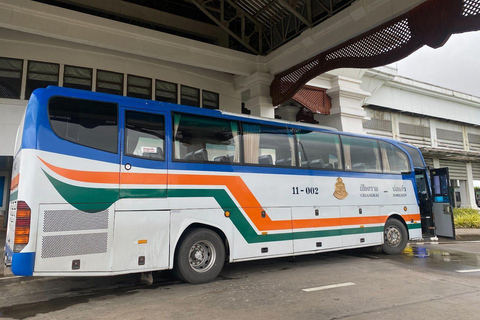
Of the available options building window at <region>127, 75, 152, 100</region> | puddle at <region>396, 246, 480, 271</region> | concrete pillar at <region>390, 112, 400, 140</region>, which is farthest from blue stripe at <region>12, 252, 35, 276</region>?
concrete pillar at <region>390, 112, 400, 140</region>

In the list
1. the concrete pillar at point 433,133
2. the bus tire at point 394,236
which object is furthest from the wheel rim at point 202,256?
the concrete pillar at point 433,133

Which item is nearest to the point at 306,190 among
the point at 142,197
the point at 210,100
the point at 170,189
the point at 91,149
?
the point at 170,189

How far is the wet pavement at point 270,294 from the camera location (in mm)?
4562

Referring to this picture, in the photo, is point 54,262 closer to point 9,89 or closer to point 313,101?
point 9,89

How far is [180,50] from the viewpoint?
10781 mm

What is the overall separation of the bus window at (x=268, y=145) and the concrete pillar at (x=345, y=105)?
6743mm

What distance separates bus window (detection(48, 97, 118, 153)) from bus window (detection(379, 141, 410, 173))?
7.33 m

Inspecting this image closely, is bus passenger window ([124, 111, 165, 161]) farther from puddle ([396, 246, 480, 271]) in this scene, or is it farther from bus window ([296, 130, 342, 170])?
puddle ([396, 246, 480, 271])

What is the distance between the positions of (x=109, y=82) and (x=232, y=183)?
7167mm

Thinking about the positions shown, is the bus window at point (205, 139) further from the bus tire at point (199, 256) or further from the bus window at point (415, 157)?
the bus window at point (415, 157)

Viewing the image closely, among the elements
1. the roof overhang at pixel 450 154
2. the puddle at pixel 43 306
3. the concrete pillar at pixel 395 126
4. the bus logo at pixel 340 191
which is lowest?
the puddle at pixel 43 306

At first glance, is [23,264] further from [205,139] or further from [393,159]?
[393,159]

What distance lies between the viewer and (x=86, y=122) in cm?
537

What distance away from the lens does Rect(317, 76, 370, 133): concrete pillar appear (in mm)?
13704
